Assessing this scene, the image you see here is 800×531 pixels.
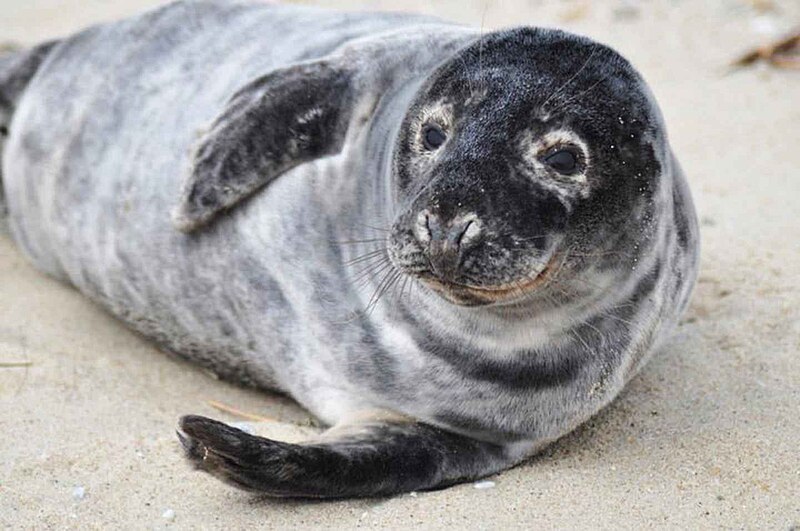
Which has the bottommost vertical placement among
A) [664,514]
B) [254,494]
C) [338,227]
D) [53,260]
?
[53,260]

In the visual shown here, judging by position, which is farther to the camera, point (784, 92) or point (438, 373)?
point (784, 92)

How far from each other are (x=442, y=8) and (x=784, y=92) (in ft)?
7.42

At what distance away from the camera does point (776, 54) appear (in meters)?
6.11

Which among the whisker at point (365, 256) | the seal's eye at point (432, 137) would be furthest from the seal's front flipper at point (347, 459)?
the seal's eye at point (432, 137)

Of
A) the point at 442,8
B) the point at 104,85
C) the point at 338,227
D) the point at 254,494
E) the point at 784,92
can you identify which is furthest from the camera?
the point at 442,8

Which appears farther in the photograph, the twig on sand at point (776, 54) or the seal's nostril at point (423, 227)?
the twig on sand at point (776, 54)

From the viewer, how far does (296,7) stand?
422 cm

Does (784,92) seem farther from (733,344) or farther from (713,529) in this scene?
(713,529)

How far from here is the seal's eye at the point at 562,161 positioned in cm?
266

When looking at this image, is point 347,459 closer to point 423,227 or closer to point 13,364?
point 423,227

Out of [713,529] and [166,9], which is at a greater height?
[166,9]

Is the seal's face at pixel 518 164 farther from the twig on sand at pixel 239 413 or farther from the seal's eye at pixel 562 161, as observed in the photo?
the twig on sand at pixel 239 413

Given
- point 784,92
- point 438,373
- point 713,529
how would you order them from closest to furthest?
point 713,529 → point 438,373 → point 784,92

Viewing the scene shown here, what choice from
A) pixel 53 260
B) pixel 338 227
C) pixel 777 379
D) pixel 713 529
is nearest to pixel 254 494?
pixel 338 227
